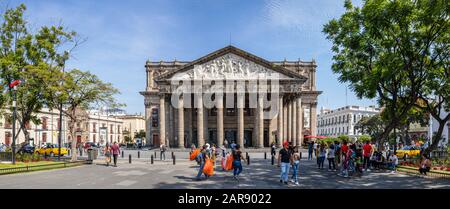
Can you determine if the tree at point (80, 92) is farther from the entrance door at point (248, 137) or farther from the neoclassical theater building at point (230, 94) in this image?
the entrance door at point (248, 137)

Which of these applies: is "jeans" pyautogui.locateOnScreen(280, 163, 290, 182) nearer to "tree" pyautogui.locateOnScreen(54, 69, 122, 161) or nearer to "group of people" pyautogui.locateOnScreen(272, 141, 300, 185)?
"group of people" pyautogui.locateOnScreen(272, 141, 300, 185)

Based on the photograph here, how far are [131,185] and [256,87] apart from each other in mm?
36860

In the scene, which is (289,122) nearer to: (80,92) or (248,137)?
(248,137)

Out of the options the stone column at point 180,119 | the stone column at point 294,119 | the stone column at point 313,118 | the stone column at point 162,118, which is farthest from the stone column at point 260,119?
the stone column at point 313,118

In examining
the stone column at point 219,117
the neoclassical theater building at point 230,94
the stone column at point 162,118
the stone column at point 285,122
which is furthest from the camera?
the stone column at point 285,122

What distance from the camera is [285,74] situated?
49.4 metres

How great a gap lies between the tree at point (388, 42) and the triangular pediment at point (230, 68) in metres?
27.8

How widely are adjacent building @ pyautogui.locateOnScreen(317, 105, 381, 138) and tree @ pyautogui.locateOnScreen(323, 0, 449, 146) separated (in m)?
63.1

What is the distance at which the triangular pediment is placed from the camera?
4959 cm

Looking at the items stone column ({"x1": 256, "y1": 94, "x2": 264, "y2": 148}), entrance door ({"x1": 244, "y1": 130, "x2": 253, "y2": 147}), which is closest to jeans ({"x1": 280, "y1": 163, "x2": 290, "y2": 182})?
stone column ({"x1": 256, "y1": 94, "x2": 264, "y2": 148})

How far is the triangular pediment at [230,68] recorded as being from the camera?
49.6 metres

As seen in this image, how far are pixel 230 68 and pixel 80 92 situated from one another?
95.4 feet
